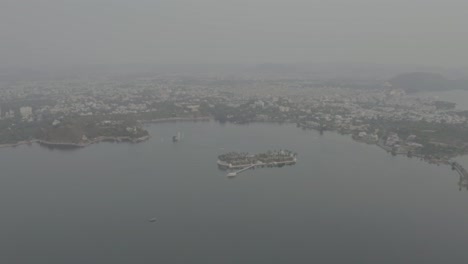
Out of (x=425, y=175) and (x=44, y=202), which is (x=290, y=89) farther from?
(x=44, y=202)

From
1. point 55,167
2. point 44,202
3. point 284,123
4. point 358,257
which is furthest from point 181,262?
point 284,123

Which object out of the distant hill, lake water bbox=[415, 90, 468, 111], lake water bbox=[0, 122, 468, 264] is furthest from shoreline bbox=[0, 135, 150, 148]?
the distant hill

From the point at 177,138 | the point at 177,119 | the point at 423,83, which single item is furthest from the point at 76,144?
the point at 423,83

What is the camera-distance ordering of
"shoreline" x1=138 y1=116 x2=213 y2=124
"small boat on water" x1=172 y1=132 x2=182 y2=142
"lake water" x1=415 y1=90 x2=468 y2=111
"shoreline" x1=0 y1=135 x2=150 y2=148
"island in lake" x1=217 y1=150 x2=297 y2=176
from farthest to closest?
1. "lake water" x1=415 y1=90 x2=468 y2=111
2. "shoreline" x1=138 y1=116 x2=213 y2=124
3. "small boat on water" x1=172 y1=132 x2=182 y2=142
4. "shoreline" x1=0 y1=135 x2=150 y2=148
5. "island in lake" x1=217 y1=150 x2=297 y2=176

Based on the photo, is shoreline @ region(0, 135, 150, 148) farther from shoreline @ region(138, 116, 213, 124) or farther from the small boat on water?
shoreline @ region(138, 116, 213, 124)

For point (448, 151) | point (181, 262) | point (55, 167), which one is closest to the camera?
point (181, 262)

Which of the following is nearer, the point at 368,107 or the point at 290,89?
the point at 368,107

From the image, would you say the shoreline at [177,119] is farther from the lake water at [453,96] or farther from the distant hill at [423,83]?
the distant hill at [423,83]

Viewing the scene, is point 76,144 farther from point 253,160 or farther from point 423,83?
point 423,83
